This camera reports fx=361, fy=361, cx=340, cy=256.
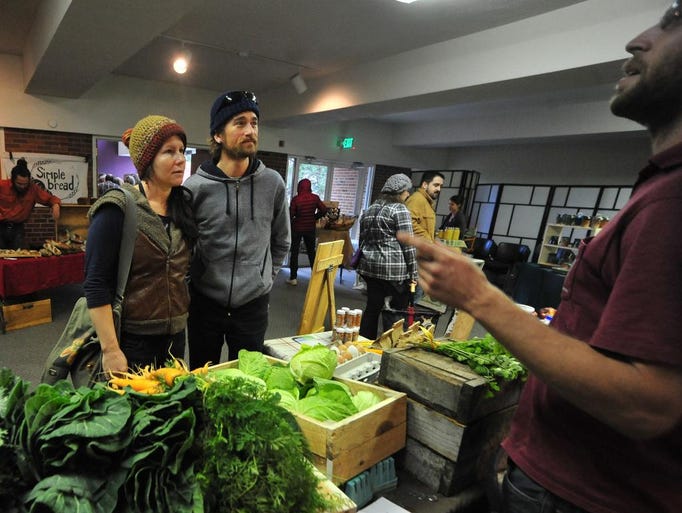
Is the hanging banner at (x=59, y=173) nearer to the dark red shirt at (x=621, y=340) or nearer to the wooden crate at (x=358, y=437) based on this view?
the wooden crate at (x=358, y=437)

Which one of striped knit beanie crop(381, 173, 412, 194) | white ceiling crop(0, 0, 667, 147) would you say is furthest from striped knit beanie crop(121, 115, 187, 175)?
striped knit beanie crop(381, 173, 412, 194)

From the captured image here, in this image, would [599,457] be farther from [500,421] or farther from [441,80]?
[441,80]

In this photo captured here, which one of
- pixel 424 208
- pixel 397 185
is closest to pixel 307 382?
pixel 397 185

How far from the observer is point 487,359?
3.96ft

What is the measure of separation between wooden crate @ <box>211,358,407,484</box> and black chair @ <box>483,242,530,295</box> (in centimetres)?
641

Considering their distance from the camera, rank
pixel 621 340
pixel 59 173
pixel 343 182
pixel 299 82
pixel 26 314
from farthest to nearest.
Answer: pixel 343 182, pixel 59 173, pixel 299 82, pixel 26 314, pixel 621 340

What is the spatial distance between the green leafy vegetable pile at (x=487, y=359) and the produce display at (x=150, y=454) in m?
0.64

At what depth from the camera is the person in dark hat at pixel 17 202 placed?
4422mm

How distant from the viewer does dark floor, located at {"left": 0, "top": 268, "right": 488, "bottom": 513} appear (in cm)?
110

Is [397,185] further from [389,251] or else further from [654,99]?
[654,99]

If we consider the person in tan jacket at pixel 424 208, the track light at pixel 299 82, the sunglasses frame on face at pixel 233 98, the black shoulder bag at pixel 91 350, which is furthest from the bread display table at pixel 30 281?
the person in tan jacket at pixel 424 208

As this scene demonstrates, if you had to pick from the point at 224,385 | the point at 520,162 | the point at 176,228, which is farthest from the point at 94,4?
the point at 520,162

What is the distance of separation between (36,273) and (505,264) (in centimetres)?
715

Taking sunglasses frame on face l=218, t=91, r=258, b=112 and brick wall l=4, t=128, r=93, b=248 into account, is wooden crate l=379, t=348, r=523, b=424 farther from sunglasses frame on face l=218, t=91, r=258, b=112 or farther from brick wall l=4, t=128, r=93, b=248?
brick wall l=4, t=128, r=93, b=248
